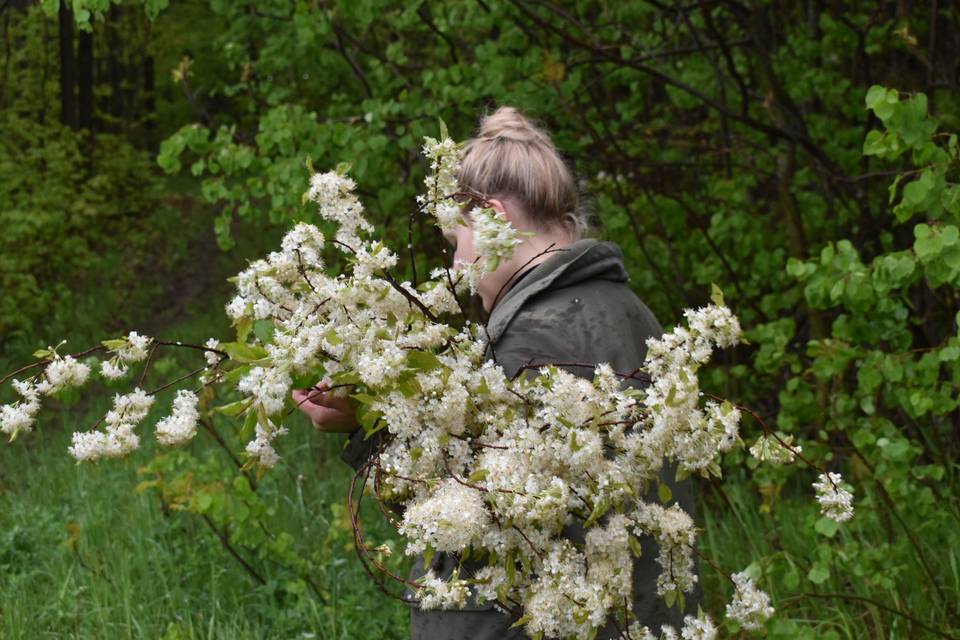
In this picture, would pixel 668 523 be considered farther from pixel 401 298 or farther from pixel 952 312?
pixel 952 312

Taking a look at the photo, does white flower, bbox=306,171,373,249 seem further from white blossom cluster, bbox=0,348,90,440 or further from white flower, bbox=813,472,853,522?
white flower, bbox=813,472,853,522

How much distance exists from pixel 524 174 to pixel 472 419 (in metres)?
0.70

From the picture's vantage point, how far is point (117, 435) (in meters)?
1.35

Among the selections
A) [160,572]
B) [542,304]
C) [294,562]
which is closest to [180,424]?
[542,304]

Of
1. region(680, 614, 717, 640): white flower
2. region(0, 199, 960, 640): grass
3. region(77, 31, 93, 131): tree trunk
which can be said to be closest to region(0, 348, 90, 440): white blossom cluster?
region(680, 614, 717, 640): white flower

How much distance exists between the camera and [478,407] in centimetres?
136

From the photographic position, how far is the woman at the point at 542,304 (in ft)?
5.76

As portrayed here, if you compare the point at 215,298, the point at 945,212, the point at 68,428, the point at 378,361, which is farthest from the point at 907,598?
the point at 215,298

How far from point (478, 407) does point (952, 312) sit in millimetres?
3313

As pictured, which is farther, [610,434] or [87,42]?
[87,42]

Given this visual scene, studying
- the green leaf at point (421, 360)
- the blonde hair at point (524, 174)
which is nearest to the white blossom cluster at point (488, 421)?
the green leaf at point (421, 360)

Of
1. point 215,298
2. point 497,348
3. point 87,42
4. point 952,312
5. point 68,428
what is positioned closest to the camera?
point 497,348

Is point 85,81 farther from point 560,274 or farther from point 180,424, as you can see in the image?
point 180,424

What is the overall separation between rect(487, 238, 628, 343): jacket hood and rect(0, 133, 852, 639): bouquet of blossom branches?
0.40 m
